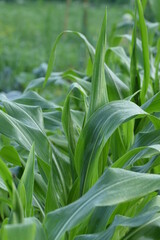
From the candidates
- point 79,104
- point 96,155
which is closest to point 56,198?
point 96,155

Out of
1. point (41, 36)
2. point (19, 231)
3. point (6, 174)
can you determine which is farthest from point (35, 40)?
point (19, 231)

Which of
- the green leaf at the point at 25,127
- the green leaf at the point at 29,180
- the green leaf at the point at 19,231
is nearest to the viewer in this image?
the green leaf at the point at 19,231

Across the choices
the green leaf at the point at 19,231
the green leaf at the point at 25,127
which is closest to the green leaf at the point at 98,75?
the green leaf at the point at 25,127

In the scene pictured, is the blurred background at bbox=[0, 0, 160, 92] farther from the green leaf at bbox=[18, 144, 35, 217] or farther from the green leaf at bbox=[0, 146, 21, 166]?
the green leaf at bbox=[18, 144, 35, 217]

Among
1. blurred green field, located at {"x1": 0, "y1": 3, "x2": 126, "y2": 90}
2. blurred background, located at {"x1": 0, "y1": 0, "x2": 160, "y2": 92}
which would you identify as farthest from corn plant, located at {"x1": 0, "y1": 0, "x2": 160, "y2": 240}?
blurred green field, located at {"x1": 0, "y1": 3, "x2": 126, "y2": 90}

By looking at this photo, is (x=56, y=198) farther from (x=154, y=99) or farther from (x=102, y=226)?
(x=154, y=99)

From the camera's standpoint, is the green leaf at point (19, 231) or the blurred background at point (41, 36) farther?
the blurred background at point (41, 36)

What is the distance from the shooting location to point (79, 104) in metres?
1.76

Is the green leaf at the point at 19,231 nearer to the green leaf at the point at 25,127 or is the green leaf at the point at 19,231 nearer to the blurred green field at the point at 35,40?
the green leaf at the point at 25,127

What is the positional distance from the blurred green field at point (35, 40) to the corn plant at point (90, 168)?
168cm

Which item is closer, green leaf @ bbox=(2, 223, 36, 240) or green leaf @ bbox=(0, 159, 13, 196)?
green leaf @ bbox=(2, 223, 36, 240)

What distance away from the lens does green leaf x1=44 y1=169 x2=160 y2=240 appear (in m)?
0.76

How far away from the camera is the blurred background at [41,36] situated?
3.61 metres

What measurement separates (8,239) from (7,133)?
1.27ft
